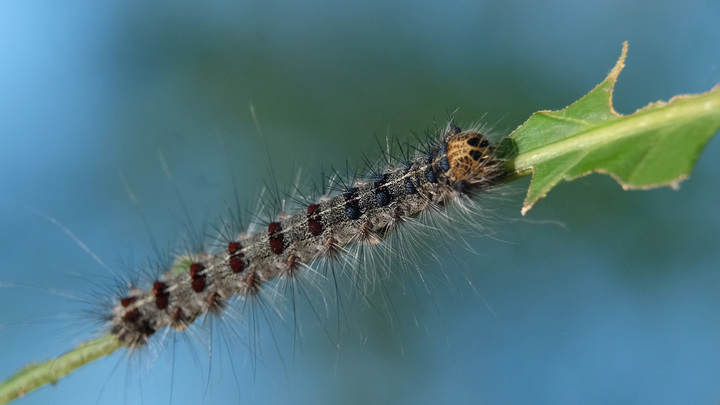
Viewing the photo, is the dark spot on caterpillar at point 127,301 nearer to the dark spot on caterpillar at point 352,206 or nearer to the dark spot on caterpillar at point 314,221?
the dark spot on caterpillar at point 314,221

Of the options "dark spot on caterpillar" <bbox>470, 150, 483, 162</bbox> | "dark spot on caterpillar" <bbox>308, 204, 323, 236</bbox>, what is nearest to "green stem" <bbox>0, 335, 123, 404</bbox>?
"dark spot on caterpillar" <bbox>308, 204, 323, 236</bbox>

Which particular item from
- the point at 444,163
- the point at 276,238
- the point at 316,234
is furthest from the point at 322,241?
the point at 444,163

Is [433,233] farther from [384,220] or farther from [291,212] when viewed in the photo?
[291,212]

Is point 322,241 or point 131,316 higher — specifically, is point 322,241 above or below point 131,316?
below

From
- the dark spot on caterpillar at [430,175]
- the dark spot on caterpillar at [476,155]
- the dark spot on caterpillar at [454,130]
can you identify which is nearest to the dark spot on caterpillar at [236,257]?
the dark spot on caterpillar at [430,175]

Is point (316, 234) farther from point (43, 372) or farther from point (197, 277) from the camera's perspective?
point (43, 372)

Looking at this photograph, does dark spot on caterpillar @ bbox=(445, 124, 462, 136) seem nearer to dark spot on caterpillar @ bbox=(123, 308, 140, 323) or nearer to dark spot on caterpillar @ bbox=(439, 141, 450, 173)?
dark spot on caterpillar @ bbox=(439, 141, 450, 173)

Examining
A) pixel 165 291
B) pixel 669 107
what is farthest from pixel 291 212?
pixel 669 107
